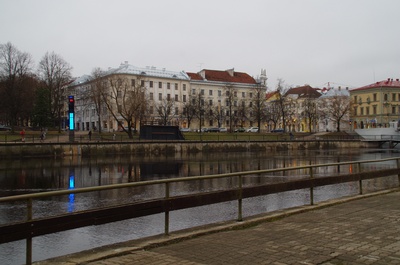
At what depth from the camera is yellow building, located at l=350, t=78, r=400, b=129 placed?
10262 centimetres

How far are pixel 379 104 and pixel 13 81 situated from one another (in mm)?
87918

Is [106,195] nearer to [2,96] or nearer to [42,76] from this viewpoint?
[2,96]

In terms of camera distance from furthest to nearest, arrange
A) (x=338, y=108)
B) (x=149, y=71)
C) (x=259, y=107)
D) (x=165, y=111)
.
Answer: (x=149, y=71) → (x=338, y=108) → (x=259, y=107) → (x=165, y=111)

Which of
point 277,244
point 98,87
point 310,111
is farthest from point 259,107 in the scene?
point 277,244

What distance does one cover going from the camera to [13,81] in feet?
221

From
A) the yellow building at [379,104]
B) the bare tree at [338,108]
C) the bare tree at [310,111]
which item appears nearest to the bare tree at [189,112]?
the bare tree at [310,111]

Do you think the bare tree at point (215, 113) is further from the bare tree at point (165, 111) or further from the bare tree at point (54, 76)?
the bare tree at point (54, 76)

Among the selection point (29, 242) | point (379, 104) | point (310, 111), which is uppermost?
point (379, 104)

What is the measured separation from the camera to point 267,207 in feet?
43.0

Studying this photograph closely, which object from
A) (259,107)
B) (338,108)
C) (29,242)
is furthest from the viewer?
(338,108)

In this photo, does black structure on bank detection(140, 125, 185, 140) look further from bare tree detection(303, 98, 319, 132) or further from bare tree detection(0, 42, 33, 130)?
bare tree detection(303, 98, 319, 132)

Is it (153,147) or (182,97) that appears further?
(182,97)

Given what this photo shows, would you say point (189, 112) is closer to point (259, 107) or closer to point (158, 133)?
point (259, 107)

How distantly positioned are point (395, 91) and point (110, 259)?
11213 cm
